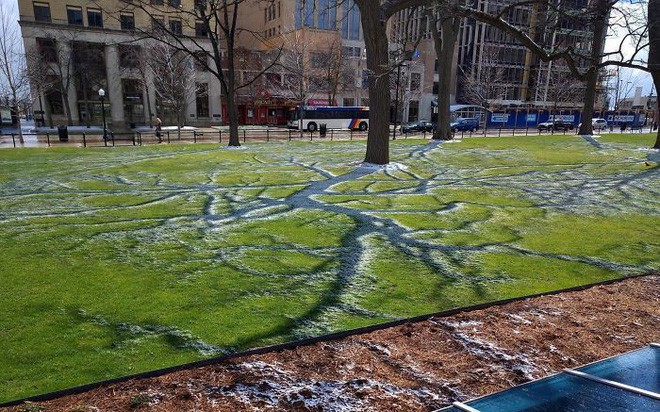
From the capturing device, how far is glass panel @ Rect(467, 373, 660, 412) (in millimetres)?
3752

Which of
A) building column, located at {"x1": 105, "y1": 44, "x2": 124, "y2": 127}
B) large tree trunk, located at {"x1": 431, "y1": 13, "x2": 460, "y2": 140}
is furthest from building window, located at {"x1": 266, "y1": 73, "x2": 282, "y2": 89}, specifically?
large tree trunk, located at {"x1": 431, "y1": 13, "x2": 460, "y2": 140}

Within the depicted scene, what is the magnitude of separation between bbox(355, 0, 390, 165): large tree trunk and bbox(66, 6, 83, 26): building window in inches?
2052

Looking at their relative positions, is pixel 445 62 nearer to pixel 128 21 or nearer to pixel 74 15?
pixel 128 21

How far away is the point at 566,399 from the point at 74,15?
66.6m

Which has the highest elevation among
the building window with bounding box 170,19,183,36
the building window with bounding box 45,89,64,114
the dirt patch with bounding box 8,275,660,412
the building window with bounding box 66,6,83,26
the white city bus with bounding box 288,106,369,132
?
the building window with bounding box 66,6,83,26

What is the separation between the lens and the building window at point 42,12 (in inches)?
2167

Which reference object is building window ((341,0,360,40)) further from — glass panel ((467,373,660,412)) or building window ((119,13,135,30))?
glass panel ((467,373,660,412))

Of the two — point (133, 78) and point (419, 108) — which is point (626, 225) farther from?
point (419, 108)

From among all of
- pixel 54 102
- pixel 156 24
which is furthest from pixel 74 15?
pixel 156 24

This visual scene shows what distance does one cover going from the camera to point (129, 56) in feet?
191

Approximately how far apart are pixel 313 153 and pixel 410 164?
20.9 feet

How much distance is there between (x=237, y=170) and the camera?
17688 millimetres

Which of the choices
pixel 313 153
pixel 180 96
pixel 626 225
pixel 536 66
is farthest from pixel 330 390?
pixel 536 66

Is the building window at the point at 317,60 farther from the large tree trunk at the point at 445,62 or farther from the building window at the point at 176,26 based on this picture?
the large tree trunk at the point at 445,62
